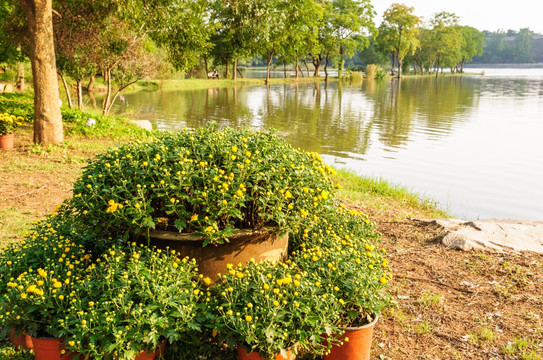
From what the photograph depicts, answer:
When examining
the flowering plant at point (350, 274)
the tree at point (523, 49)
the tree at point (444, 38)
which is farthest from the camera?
the tree at point (523, 49)

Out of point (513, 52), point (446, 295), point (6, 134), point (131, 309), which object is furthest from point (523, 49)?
point (131, 309)

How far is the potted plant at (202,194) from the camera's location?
3.57 metres

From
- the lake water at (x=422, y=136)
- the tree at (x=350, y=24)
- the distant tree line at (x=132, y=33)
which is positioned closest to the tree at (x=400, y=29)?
the tree at (x=350, y=24)

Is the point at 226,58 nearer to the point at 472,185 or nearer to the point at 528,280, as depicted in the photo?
the point at 472,185

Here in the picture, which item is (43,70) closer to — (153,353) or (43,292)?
(43,292)

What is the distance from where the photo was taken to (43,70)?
9.87 meters

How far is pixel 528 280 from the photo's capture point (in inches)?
192

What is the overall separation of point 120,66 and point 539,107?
28.6 metres

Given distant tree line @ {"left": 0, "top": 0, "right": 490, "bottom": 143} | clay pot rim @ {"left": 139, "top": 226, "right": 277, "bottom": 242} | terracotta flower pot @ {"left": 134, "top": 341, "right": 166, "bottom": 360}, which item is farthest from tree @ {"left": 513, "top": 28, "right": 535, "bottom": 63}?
terracotta flower pot @ {"left": 134, "top": 341, "right": 166, "bottom": 360}

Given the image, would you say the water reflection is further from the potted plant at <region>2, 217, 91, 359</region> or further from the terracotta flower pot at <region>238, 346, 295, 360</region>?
the potted plant at <region>2, 217, 91, 359</region>

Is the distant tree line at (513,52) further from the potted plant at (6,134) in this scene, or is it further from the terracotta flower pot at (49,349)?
the terracotta flower pot at (49,349)

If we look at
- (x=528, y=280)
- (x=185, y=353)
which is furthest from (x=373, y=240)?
(x=185, y=353)

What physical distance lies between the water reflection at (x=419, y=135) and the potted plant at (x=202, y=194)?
7264 mm

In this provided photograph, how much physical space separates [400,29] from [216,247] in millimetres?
83071
